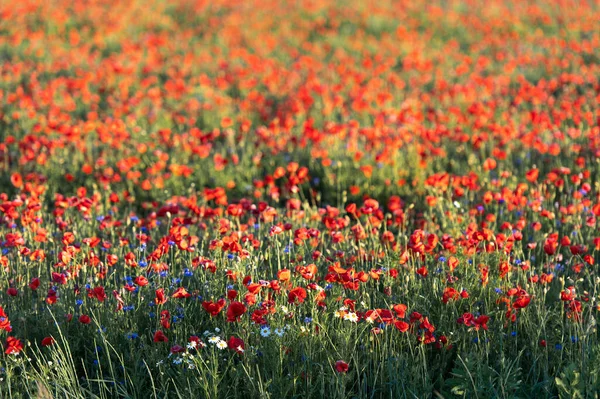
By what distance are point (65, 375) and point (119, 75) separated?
6.52m

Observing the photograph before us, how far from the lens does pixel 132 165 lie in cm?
545

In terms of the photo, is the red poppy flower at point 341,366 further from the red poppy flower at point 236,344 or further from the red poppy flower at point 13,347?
the red poppy flower at point 13,347

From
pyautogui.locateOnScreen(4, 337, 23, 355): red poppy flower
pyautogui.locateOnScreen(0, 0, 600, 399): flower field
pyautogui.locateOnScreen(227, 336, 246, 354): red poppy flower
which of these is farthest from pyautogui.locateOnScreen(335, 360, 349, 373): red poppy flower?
pyautogui.locateOnScreen(4, 337, 23, 355): red poppy flower

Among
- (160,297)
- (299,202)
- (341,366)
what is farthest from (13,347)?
(299,202)

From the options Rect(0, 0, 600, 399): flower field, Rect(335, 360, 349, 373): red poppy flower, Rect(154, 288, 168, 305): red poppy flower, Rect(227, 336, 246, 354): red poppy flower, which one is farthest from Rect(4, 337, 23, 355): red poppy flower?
Rect(335, 360, 349, 373): red poppy flower

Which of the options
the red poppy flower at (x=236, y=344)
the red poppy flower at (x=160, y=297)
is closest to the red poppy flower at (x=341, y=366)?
the red poppy flower at (x=236, y=344)

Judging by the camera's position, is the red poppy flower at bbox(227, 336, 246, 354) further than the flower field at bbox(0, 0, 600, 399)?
No

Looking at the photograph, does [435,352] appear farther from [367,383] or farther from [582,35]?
[582,35]

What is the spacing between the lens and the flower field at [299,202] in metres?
2.98

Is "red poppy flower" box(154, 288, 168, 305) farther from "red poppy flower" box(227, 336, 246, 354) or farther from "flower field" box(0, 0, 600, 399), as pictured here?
"red poppy flower" box(227, 336, 246, 354)

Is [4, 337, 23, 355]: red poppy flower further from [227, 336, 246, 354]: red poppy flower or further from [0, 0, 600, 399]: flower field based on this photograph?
[227, 336, 246, 354]: red poppy flower

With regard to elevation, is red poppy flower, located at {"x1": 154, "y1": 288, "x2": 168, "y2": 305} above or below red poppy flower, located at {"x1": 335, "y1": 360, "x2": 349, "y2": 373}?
above

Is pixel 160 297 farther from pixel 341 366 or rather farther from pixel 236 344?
pixel 341 366

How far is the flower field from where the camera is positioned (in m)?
2.98
